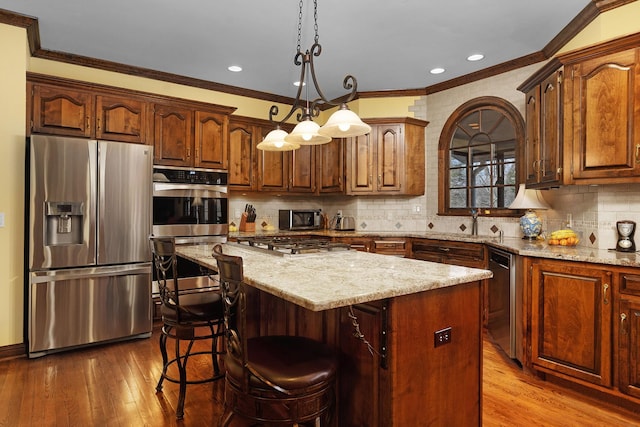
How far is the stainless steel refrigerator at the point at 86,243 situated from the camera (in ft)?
10.4

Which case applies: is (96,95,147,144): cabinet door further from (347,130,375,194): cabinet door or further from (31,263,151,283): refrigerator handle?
(347,130,375,194): cabinet door

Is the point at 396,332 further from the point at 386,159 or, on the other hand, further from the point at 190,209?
the point at 386,159

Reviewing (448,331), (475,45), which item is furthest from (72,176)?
(475,45)

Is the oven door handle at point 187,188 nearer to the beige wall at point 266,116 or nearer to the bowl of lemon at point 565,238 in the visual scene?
the beige wall at point 266,116

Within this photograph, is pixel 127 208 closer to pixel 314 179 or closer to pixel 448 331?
pixel 314 179

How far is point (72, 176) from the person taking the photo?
10.7 feet

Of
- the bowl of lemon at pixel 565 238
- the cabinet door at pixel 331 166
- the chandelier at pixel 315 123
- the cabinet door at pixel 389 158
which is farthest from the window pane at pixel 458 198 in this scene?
the chandelier at pixel 315 123

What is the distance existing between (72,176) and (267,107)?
8.72ft

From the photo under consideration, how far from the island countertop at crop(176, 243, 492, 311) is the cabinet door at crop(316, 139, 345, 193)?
2741mm

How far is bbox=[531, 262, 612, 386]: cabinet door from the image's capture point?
2.41m

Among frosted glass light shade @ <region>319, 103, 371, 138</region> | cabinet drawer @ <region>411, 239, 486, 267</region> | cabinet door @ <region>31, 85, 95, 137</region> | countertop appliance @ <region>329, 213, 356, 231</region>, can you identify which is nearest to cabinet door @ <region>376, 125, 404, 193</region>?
countertop appliance @ <region>329, 213, 356, 231</region>

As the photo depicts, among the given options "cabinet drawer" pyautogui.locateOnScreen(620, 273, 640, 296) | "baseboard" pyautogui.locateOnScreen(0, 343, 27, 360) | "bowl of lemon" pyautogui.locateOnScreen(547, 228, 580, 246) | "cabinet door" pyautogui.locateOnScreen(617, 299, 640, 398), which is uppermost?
"bowl of lemon" pyautogui.locateOnScreen(547, 228, 580, 246)

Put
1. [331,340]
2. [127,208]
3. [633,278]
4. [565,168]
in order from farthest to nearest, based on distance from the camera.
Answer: [127,208] → [565,168] → [633,278] → [331,340]

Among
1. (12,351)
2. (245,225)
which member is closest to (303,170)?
(245,225)
